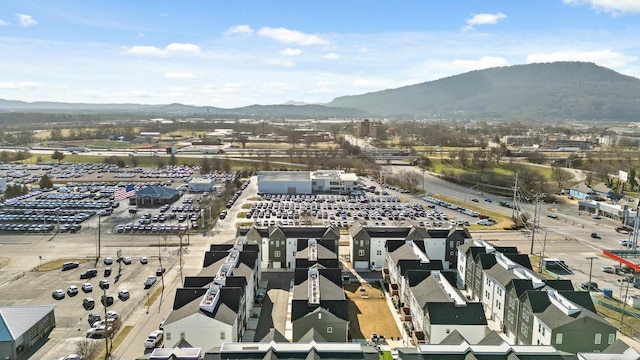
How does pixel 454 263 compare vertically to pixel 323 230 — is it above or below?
below

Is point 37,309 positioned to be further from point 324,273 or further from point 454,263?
point 454,263

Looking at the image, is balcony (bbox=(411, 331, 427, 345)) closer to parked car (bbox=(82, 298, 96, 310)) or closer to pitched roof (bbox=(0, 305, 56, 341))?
parked car (bbox=(82, 298, 96, 310))

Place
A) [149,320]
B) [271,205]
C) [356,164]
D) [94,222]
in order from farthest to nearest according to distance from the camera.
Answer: [356,164] → [271,205] → [94,222] → [149,320]

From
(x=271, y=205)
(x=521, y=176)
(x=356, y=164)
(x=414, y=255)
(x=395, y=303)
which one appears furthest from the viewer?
(x=356, y=164)

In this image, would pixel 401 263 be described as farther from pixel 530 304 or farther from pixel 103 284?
pixel 103 284

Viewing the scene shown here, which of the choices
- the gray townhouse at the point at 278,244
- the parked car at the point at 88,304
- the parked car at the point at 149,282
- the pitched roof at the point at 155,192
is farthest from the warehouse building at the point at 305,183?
the parked car at the point at 88,304

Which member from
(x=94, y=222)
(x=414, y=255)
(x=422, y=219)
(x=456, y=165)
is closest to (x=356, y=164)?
(x=456, y=165)

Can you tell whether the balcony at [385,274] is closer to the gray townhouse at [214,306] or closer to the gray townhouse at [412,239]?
the gray townhouse at [412,239]
